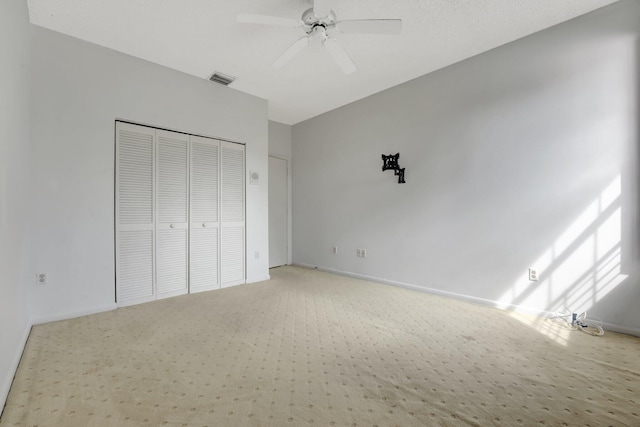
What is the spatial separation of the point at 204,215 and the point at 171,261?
679 millimetres

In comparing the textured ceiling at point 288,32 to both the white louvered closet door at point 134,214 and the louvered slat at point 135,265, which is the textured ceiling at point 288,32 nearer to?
the white louvered closet door at point 134,214

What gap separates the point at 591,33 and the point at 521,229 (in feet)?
5.90

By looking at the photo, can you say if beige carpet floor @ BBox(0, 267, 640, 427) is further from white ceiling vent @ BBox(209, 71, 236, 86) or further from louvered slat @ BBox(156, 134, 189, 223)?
white ceiling vent @ BBox(209, 71, 236, 86)

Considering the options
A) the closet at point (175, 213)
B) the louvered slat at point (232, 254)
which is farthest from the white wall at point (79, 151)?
the louvered slat at point (232, 254)

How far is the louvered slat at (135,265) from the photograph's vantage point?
2994mm

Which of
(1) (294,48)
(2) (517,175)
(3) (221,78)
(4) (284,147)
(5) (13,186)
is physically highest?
(3) (221,78)

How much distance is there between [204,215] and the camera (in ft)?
12.0

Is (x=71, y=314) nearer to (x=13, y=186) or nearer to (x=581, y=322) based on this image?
(x=13, y=186)

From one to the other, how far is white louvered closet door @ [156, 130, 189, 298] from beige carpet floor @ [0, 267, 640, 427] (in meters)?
0.51

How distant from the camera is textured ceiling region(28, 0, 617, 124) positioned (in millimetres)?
2336

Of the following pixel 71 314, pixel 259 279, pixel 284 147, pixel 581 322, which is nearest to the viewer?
pixel 581 322

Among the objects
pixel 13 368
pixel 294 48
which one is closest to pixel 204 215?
pixel 13 368

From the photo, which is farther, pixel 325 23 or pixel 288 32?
pixel 288 32

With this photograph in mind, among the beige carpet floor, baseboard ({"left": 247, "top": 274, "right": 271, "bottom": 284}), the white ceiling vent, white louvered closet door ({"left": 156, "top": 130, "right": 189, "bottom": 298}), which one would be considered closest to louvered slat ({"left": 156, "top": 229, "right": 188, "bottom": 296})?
white louvered closet door ({"left": 156, "top": 130, "right": 189, "bottom": 298})
